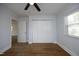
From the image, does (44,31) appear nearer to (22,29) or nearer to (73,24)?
(22,29)

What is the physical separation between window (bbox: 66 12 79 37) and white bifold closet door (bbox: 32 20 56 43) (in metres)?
2.11

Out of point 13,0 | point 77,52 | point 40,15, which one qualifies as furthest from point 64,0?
point 40,15

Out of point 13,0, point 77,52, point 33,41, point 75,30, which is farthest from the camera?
point 33,41

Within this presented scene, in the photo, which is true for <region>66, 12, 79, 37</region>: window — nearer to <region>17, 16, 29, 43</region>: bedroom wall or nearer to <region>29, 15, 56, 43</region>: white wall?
<region>29, 15, 56, 43</region>: white wall

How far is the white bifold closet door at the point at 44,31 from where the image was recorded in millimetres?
5723

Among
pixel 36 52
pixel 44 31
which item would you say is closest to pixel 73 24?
pixel 36 52

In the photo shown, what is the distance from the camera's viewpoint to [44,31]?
5789mm

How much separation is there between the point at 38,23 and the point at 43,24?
0.33 metres

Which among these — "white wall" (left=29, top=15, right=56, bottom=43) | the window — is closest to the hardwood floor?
the window

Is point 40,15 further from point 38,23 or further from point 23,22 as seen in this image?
point 23,22

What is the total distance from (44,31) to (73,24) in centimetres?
275

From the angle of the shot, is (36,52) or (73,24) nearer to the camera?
(73,24)

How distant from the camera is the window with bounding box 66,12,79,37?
2.99 m

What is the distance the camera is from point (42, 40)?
18.9ft
